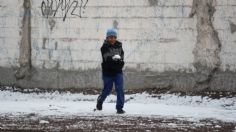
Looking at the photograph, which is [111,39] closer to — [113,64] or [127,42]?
Result: [113,64]

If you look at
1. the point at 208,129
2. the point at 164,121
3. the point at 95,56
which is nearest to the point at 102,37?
the point at 95,56

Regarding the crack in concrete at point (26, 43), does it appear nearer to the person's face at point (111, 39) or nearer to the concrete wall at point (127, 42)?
the concrete wall at point (127, 42)

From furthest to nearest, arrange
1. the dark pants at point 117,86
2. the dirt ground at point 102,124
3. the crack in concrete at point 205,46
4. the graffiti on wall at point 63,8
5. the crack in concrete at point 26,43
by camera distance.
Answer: the crack in concrete at point 26,43, the graffiti on wall at point 63,8, the crack in concrete at point 205,46, the dark pants at point 117,86, the dirt ground at point 102,124

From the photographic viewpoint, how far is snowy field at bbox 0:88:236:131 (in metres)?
10.5

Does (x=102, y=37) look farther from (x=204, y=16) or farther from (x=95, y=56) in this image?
(x=204, y=16)

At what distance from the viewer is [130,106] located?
39.1 ft

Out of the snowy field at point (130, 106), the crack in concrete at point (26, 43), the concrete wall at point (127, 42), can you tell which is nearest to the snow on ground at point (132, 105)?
the snowy field at point (130, 106)

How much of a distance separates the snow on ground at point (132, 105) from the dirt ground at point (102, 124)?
0.50m

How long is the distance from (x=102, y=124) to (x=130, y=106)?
2.76 metres

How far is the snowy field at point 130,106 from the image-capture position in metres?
10.5

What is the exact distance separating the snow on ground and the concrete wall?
557mm

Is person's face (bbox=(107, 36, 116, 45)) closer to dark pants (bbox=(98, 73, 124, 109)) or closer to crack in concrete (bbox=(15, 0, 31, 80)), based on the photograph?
dark pants (bbox=(98, 73, 124, 109))

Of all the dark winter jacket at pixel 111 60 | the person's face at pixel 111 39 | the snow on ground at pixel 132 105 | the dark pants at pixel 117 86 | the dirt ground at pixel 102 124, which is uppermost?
the person's face at pixel 111 39

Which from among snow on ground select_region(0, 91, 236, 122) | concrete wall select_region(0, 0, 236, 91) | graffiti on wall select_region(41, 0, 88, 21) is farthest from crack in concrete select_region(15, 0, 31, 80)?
snow on ground select_region(0, 91, 236, 122)
